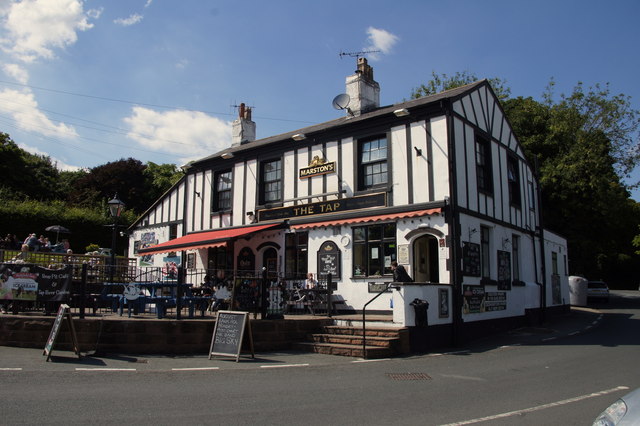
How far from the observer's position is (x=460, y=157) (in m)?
14.6

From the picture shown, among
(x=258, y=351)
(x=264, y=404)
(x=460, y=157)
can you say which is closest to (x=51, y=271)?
(x=258, y=351)

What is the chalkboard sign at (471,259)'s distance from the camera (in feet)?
46.2

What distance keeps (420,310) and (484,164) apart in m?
6.95

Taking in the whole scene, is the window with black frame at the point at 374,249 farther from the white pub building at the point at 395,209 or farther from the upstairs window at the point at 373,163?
the upstairs window at the point at 373,163

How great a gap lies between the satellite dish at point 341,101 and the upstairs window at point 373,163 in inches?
93.0

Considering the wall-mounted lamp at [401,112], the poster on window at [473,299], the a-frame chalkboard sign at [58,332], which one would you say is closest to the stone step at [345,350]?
the poster on window at [473,299]

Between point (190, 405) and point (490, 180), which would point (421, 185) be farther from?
point (190, 405)

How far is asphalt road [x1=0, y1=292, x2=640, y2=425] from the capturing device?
577cm

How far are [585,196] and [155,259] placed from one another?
23303 millimetres

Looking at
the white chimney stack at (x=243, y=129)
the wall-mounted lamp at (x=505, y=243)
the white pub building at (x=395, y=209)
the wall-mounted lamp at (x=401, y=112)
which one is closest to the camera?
the white pub building at (x=395, y=209)

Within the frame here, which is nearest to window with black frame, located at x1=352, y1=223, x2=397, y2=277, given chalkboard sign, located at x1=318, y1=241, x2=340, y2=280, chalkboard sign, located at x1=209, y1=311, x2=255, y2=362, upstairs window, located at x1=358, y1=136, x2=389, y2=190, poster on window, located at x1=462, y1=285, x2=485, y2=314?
chalkboard sign, located at x1=318, y1=241, x2=340, y2=280

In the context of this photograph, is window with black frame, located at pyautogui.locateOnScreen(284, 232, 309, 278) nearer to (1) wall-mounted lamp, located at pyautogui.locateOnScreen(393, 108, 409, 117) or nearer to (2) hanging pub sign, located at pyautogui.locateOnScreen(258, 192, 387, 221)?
(2) hanging pub sign, located at pyautogui.locateOnScreen(258, 192, 387, 221)

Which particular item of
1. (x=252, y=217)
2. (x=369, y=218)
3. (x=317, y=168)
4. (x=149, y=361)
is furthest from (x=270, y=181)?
(x=149, y=361)

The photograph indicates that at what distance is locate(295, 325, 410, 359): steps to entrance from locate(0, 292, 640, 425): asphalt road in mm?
364
